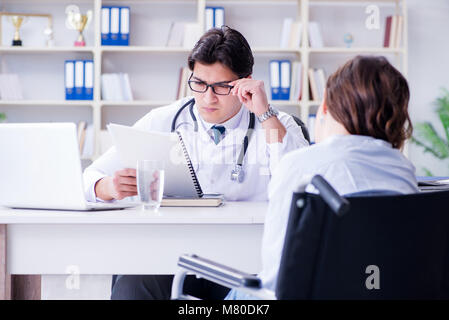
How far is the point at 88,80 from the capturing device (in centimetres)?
410

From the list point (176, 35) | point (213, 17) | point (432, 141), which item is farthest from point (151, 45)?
point (432, 141)

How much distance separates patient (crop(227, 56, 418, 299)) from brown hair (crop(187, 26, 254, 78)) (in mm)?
943

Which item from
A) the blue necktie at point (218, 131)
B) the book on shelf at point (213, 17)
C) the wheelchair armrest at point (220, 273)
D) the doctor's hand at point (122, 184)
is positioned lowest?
the wheelchair armrest at point (220, 273)

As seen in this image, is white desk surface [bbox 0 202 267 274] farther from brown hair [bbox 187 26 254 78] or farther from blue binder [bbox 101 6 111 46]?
blue binder [bbox 101 6 111 46]

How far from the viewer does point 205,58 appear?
6.66 feet

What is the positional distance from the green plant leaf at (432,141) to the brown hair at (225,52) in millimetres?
2514

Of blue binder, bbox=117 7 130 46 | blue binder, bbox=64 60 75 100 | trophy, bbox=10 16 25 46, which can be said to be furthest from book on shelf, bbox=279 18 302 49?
trophy, bbox=10 16 25 46

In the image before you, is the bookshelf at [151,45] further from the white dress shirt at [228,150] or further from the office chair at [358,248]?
the office chair at [358,248]

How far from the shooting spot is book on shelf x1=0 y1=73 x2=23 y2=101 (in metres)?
4.16

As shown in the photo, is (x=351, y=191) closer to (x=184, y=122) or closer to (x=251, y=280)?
(x=251, y=280)

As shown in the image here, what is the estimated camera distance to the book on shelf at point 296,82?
4.13m

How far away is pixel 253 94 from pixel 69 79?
2.49 m

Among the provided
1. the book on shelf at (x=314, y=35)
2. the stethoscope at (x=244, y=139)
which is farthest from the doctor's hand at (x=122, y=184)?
the book on shelf at (x=314, y=35)
